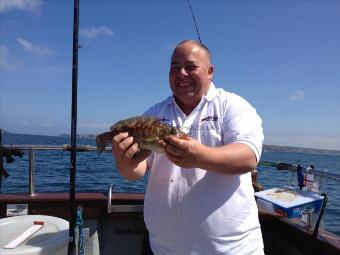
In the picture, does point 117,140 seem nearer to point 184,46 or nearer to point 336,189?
point 184,46

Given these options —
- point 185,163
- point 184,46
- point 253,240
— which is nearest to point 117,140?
point 185,163

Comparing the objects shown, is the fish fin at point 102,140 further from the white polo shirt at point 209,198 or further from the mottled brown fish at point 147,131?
the white polo shirt at point 209,198

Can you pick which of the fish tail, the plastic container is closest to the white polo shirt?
the fish tail

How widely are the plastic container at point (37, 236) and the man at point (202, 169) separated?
45.9 inches

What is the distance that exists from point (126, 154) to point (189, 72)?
2.59ft

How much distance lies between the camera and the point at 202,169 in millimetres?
2480

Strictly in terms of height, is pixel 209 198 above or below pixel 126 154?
below

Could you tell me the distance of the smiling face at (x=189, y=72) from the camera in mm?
2734

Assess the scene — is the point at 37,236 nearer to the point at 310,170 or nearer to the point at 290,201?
the point at 290,201

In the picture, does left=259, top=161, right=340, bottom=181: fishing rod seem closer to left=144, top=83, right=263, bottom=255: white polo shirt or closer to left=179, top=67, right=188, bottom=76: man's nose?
left=144, top=83, right=263, bottom=255: white polo shirt

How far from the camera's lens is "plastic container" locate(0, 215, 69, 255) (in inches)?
127

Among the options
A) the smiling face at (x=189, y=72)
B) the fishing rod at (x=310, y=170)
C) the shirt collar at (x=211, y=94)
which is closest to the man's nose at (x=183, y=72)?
the smiling face at (x=189, y=72)

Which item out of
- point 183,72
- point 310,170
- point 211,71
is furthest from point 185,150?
point 310,170

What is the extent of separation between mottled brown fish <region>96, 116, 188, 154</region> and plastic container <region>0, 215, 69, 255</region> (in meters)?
1.32
